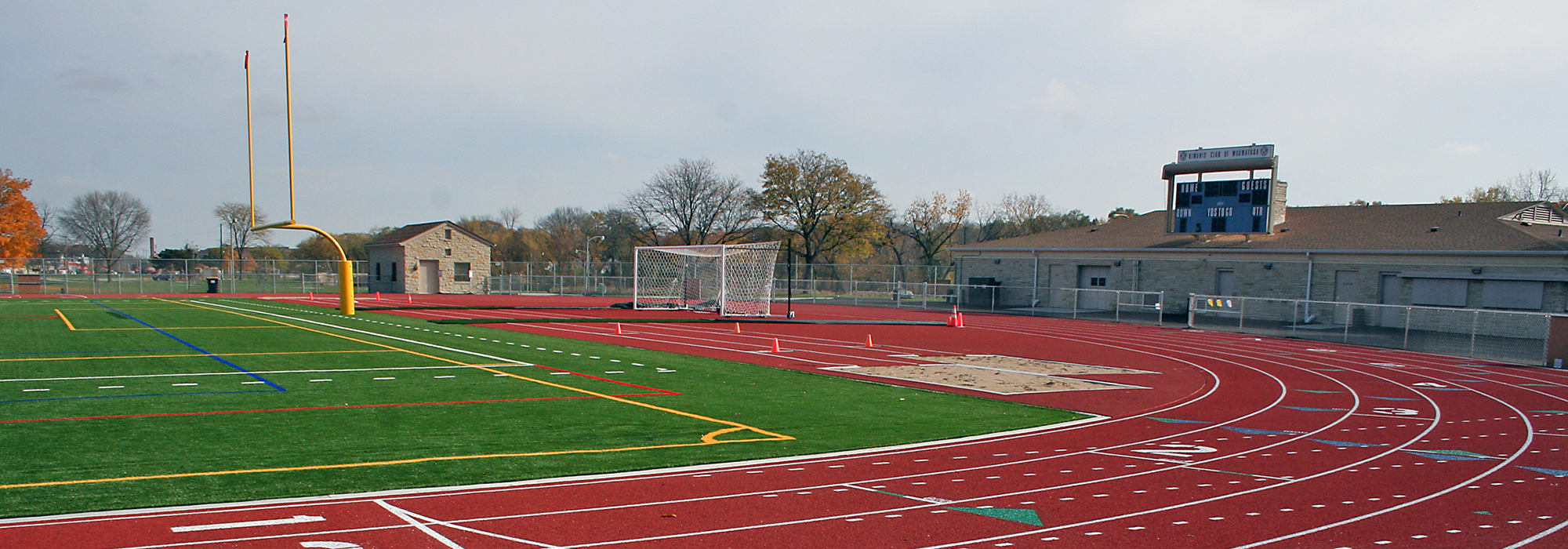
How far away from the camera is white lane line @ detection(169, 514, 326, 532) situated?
5691mm

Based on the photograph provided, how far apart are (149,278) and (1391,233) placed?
66932 millimetres

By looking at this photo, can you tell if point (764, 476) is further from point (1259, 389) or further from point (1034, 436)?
point (1259, 389)

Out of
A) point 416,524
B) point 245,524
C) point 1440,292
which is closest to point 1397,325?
point 1440,292

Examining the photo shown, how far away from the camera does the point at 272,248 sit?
3735 inches

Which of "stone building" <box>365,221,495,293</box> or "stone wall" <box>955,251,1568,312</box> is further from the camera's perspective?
"stone building" <box>365,221,495,293</box>

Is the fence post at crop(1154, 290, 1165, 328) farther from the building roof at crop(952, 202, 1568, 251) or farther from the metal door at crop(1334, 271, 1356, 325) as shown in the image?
the metal door at crop(1334, 271, 1356, 325)

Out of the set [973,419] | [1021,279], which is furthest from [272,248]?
[973,419]

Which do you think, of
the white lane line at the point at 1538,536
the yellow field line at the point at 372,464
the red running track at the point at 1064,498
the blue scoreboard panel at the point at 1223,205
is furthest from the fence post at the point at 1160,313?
the yellow field line at the point at 372,464

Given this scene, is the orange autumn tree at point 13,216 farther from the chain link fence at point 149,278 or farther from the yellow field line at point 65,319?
the yellow field line at point 65,319

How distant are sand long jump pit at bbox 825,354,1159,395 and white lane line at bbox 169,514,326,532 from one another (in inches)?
423

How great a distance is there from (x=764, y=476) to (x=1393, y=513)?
18.0 feet

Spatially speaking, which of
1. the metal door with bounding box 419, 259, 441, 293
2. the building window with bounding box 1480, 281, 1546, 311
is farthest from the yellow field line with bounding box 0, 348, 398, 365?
the metal door with bounding box 419, 259, 441, 293

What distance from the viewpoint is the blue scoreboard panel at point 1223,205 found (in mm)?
35375

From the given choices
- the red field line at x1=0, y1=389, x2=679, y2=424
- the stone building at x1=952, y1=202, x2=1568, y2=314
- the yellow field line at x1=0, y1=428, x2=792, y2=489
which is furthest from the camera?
the stone building at x1=952, y1=202, x2=1568, y2=314
